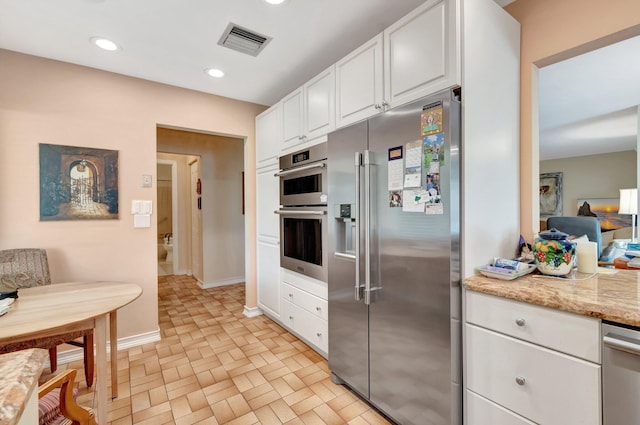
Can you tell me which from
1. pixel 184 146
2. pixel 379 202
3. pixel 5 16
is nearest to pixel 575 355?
pixel 379 202

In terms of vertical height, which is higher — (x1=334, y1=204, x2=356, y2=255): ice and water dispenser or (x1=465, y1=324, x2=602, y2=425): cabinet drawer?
(x1=334, y1=204, x2=356, y2=255): ice and water dispenser

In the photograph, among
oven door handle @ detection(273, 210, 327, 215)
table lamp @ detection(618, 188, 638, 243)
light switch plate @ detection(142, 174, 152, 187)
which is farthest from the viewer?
table lamp @ detection(618, 188, 638, 243)

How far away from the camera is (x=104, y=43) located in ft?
7.05

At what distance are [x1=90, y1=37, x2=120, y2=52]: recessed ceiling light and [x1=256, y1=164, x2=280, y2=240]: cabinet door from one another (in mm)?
1541

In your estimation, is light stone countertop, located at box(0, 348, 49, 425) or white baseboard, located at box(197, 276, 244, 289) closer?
light stone countertop, located at box(0, 348, 49, 425)

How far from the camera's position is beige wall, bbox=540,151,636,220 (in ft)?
19.3

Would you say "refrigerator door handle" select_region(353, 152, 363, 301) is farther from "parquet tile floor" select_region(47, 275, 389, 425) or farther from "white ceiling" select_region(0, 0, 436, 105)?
"white ceiling" select_region(0, 0, 436, 105)

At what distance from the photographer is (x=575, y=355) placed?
3.51 feet

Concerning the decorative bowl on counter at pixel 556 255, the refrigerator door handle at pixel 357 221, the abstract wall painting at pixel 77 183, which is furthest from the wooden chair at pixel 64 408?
the decorative bowl on counter at pixel 556 255

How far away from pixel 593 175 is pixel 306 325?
7333 millimetres

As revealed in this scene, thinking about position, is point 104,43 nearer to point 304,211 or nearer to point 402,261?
point 304,211

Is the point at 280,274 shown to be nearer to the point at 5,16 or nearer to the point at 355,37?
the point at 355,37

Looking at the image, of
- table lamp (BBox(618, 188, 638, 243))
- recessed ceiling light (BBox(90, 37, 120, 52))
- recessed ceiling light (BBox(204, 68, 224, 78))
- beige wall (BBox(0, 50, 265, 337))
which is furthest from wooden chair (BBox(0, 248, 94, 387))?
table lamp (BBox(618, 188, 638, 243))

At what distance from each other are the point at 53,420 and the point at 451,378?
163cm
